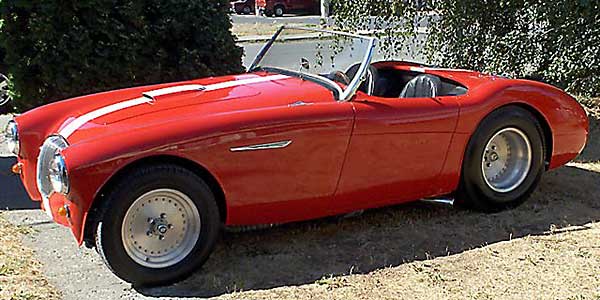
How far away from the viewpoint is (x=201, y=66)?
7.51 meters

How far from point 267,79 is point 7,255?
204 cm

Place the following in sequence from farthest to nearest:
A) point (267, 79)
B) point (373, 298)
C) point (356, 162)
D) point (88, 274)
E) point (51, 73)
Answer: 1. point (51, 73)
2. point (267, 79)
3. point (356, 162)
4. point (88, 274)
5. point (373, 298)

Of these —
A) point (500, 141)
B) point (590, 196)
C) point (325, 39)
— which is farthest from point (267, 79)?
point (590, 196)

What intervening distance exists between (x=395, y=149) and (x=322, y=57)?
3.29ft

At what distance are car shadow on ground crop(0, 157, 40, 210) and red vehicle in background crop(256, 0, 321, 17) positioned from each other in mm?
30306

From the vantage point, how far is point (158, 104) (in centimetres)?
413

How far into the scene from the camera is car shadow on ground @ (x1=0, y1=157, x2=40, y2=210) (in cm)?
522

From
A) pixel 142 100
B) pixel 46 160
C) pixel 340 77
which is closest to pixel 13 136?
pixel 46 160

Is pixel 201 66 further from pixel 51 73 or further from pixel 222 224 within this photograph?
pixel 222 224

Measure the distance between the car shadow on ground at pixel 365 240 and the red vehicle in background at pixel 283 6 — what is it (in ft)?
103

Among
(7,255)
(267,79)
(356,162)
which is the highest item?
(267,79)

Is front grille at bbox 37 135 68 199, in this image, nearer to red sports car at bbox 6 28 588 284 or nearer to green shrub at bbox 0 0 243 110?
red sports car at bbox 6 28 588 284

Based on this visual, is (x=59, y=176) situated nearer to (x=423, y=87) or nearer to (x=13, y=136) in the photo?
(x=13, y=136)

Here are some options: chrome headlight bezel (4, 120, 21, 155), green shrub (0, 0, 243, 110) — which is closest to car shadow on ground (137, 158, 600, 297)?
chrome headlight bezel (4, 120, 21, 155)
